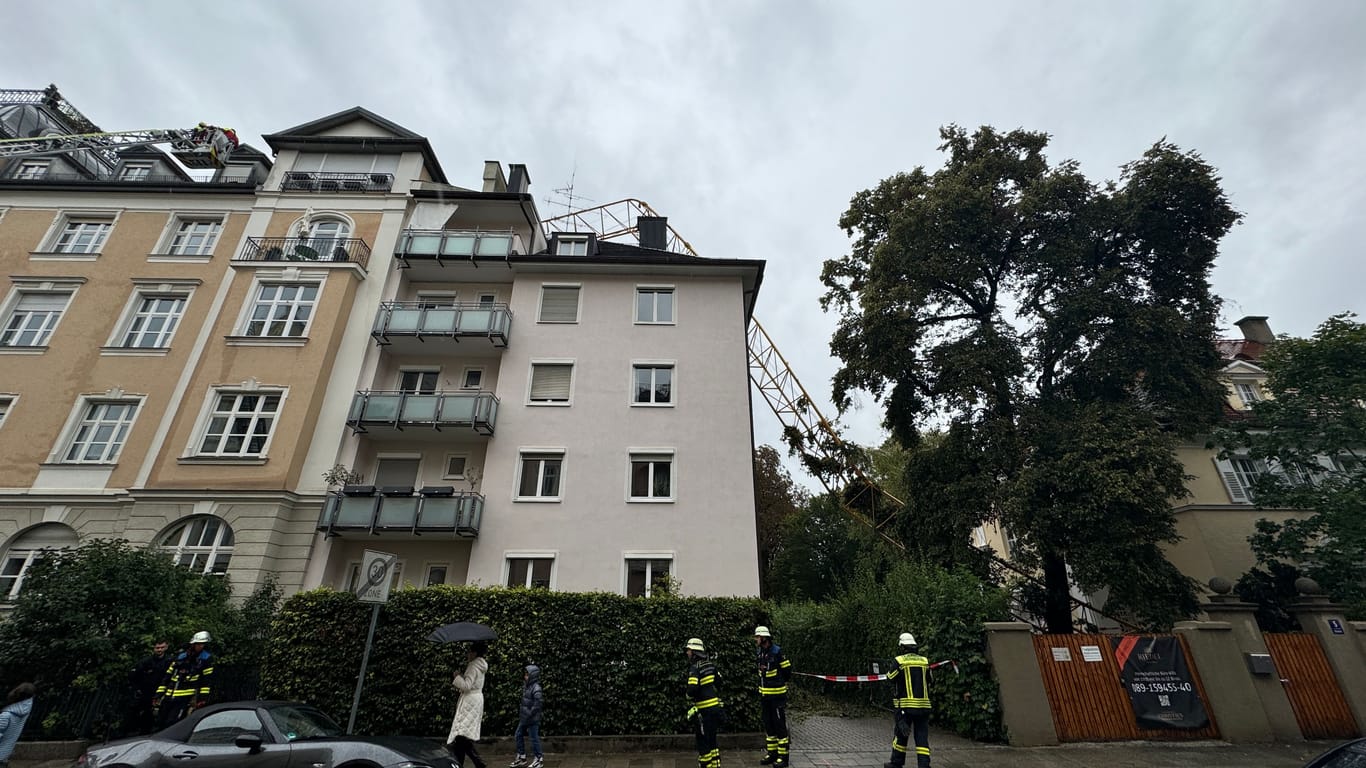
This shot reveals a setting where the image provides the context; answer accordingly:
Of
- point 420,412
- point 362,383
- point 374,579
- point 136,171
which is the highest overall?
point 136,171

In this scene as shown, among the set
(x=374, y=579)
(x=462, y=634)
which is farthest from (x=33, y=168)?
(x=462, y=634)

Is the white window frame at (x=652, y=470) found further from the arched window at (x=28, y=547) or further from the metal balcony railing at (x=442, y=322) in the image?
the arched window at (x=28, y=547)

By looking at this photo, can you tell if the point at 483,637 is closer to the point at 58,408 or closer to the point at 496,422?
the point at 496,422

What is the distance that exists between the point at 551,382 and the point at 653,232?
1055 centimetres

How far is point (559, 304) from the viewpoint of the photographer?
2067 cm

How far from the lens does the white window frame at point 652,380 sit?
725 inches

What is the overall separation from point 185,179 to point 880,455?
41.5 metres

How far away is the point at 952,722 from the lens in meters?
11.5

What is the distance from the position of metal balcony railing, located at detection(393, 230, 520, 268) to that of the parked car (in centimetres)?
2123

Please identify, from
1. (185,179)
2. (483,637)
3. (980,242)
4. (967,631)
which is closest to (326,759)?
(483,637)

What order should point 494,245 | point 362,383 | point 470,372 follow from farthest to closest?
point 494,245 → point 470,372 → point 362,383

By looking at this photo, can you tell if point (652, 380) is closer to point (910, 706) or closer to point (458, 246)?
point (458, 246)

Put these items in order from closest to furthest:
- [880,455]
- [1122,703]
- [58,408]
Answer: [1122,703] → [58,408] → [880,455]

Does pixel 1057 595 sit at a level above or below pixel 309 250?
below
